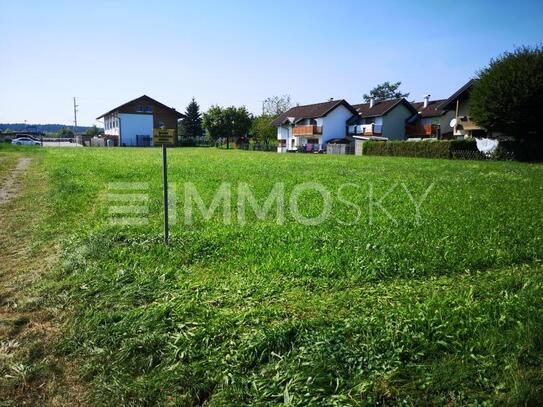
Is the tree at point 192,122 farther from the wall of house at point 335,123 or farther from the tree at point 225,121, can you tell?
the wall of house at point 335,123

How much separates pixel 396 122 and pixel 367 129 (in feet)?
13.4

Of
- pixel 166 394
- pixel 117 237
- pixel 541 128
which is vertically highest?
pixel 541 128

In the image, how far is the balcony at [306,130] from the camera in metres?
59.9

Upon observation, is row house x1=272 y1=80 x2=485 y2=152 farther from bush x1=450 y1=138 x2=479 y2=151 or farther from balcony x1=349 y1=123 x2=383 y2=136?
bush x1=450 y1=138 x2=479 y2=151

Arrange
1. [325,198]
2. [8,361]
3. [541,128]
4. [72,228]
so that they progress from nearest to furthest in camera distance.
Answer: [8,361] < [72,228] < [325,198] < [541,128]

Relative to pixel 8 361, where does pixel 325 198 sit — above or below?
above

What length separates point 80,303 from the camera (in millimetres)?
3738

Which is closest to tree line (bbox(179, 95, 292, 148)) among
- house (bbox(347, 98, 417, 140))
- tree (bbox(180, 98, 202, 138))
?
tree (bbox(180, 98, 202, 138))

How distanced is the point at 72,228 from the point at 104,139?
66894 mm

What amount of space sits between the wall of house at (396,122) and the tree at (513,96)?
77.8 ft

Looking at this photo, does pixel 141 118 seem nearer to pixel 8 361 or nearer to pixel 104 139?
pixel 104 139

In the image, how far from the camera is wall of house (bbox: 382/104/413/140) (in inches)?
2100

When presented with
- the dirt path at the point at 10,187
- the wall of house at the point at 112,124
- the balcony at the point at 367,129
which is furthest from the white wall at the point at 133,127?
the dirt path at the point at 10,187

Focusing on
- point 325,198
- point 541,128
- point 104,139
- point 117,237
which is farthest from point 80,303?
point 104,139
